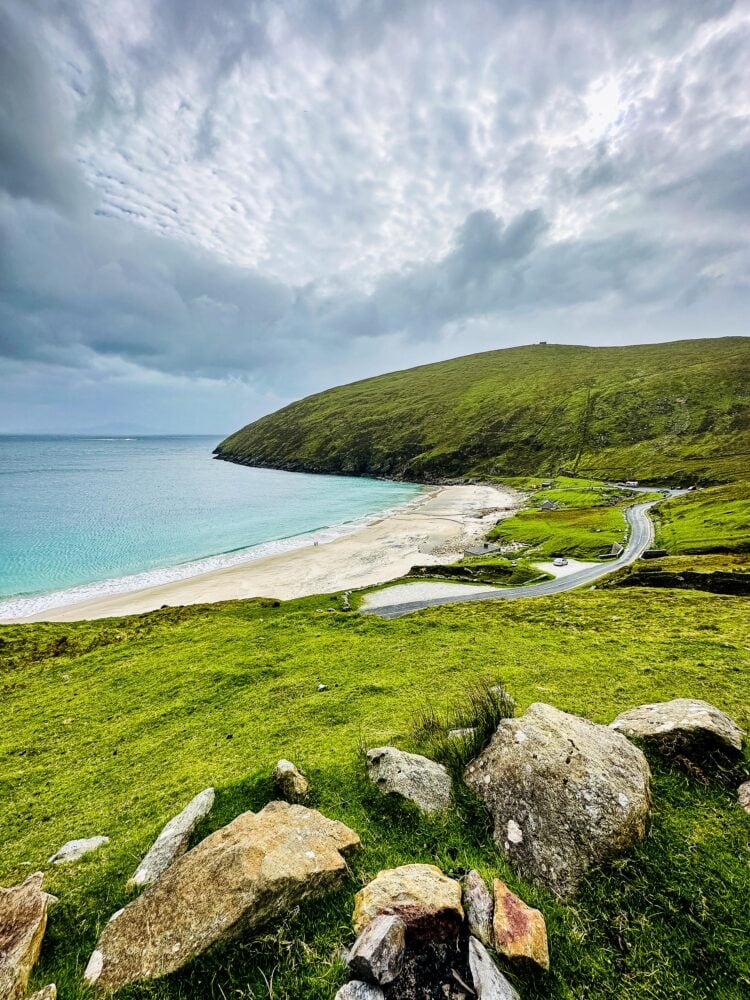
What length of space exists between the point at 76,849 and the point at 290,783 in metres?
4.99

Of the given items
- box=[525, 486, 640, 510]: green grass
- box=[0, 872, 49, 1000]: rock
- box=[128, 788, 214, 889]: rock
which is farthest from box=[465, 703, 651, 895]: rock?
box=[525, 486, 640, 510]: green grass

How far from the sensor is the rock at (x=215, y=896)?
5.78m

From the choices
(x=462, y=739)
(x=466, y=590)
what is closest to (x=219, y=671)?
(x=462, y=739)

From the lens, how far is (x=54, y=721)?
19.8m

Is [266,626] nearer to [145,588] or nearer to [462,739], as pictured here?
[462,739]

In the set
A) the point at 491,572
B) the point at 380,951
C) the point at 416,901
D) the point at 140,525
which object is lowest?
the point at 491,572

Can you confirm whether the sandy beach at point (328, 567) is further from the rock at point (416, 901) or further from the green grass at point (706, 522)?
the rock at point (416, 901)

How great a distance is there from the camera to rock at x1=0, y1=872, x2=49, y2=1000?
568 centimetres

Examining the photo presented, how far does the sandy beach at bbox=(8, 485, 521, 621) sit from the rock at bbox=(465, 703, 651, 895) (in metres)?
47.1

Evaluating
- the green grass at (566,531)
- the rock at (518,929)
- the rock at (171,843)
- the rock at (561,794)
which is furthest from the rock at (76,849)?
the green grass at (566,531)

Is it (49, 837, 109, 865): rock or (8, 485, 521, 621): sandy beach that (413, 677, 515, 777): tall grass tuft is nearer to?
(49, 837, 109, 865): rock

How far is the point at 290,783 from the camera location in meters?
9.64

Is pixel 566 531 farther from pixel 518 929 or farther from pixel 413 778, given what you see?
pixel 518 929

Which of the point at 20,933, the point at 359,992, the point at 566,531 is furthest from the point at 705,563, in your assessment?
the point at 20,933
